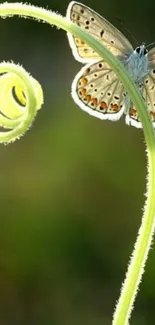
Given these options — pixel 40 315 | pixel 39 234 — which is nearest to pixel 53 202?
pixel 39 234

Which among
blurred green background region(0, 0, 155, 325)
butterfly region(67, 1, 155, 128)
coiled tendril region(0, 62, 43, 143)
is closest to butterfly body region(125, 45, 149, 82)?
butterfly region(67, 1, 155, 128)

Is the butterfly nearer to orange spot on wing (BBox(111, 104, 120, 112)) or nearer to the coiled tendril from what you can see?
orange spot on wing (BBox(111, 104, 120, 112))

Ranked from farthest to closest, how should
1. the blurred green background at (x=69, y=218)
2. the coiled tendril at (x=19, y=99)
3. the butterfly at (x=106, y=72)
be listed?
the blurred green background at (x=69, y=218) → the butterfly at (x=106, y=72) → the coiled tendril at (x=19, y=99)

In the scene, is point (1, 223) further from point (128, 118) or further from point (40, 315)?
point (128, 118)

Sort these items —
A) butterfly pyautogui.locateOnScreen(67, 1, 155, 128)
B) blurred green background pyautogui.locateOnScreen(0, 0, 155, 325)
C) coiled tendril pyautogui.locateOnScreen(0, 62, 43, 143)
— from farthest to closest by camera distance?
blurred green background pyautogui.locateOnScreen(0, 0, 155, 325) → butterfly pyautogui.locateOnScreen(67, 1, 155, 128) → coiled tendril pyautogui.locateOnScreen(0, 62, 43, 143)

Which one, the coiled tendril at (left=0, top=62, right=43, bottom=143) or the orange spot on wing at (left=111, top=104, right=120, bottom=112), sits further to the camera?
the orange spot on wing at (left=111, top=104, right=120, bottom=112)

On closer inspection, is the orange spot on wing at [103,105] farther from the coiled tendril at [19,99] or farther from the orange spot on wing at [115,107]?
the coiled tendril at [19,99]

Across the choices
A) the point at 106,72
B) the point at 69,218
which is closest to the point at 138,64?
the point at 106,72

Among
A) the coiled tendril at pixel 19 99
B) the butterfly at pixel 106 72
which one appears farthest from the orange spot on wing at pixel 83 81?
the coiled tendril at pixel 19 99
